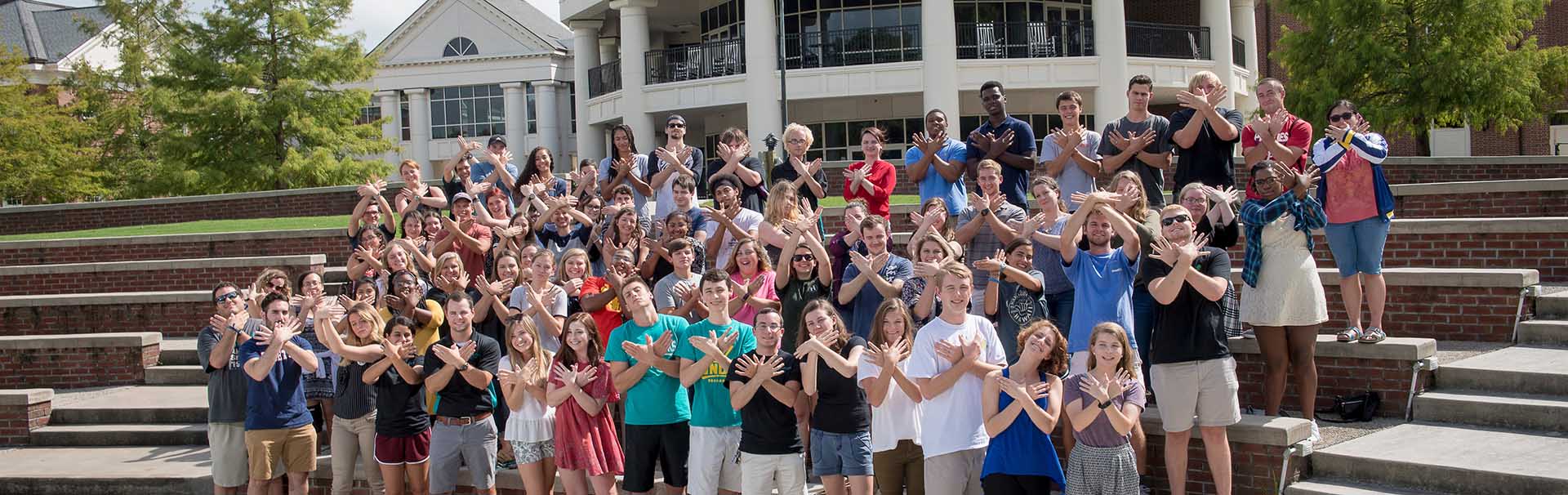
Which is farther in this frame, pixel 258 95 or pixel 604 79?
pixel 604 79

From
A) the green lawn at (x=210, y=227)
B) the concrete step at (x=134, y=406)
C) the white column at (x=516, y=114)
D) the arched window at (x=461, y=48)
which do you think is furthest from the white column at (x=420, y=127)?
the concrete step at (x=134, y=406)

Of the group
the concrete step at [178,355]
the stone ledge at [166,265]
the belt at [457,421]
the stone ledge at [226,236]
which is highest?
the stone ledge at [226,236]

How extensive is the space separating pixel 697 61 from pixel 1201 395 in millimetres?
27725

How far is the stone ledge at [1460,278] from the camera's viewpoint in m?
8.87

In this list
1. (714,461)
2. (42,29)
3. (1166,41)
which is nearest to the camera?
(714,461)

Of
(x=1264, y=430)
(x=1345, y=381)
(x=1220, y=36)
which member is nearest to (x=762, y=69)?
(x=1220, y=36)

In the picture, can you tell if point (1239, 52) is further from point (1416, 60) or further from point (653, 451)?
point (653, 451)

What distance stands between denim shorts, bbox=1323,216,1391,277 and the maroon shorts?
6.15m

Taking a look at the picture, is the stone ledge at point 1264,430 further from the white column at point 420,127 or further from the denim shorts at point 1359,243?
the white column at point 420,127

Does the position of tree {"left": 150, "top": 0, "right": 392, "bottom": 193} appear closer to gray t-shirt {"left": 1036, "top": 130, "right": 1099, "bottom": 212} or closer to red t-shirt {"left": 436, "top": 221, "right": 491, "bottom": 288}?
red t-shirt {"left": 436, "top": 221, "right": 491, "bottom": 288}

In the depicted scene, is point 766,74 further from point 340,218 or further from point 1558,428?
point 1558,428

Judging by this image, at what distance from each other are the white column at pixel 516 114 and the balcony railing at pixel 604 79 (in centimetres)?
1147

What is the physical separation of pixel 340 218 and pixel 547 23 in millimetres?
A: 35179

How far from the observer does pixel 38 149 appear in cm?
3134
